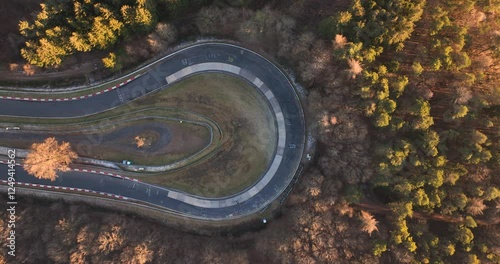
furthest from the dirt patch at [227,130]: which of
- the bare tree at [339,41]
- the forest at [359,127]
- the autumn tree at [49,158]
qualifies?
the bare tree at [339,41]

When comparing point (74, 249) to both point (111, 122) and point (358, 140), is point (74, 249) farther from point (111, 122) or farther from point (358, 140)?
point (358, 140)

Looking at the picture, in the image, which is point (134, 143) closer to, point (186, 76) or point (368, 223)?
point (186, 76)

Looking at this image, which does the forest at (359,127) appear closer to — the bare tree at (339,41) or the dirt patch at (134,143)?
the bare tree at (339,41)

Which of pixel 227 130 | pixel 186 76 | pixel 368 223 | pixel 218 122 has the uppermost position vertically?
pixel 186 76

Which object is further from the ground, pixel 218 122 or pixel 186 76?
pixel 186 76

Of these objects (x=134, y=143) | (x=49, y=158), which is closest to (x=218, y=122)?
(x=134, y=143)

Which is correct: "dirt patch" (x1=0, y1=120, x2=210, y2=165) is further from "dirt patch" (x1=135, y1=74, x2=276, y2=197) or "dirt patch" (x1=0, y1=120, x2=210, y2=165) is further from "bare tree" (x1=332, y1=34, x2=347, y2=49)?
"bare tree" (x1=332, y1=34, x2=347, y2=49)
